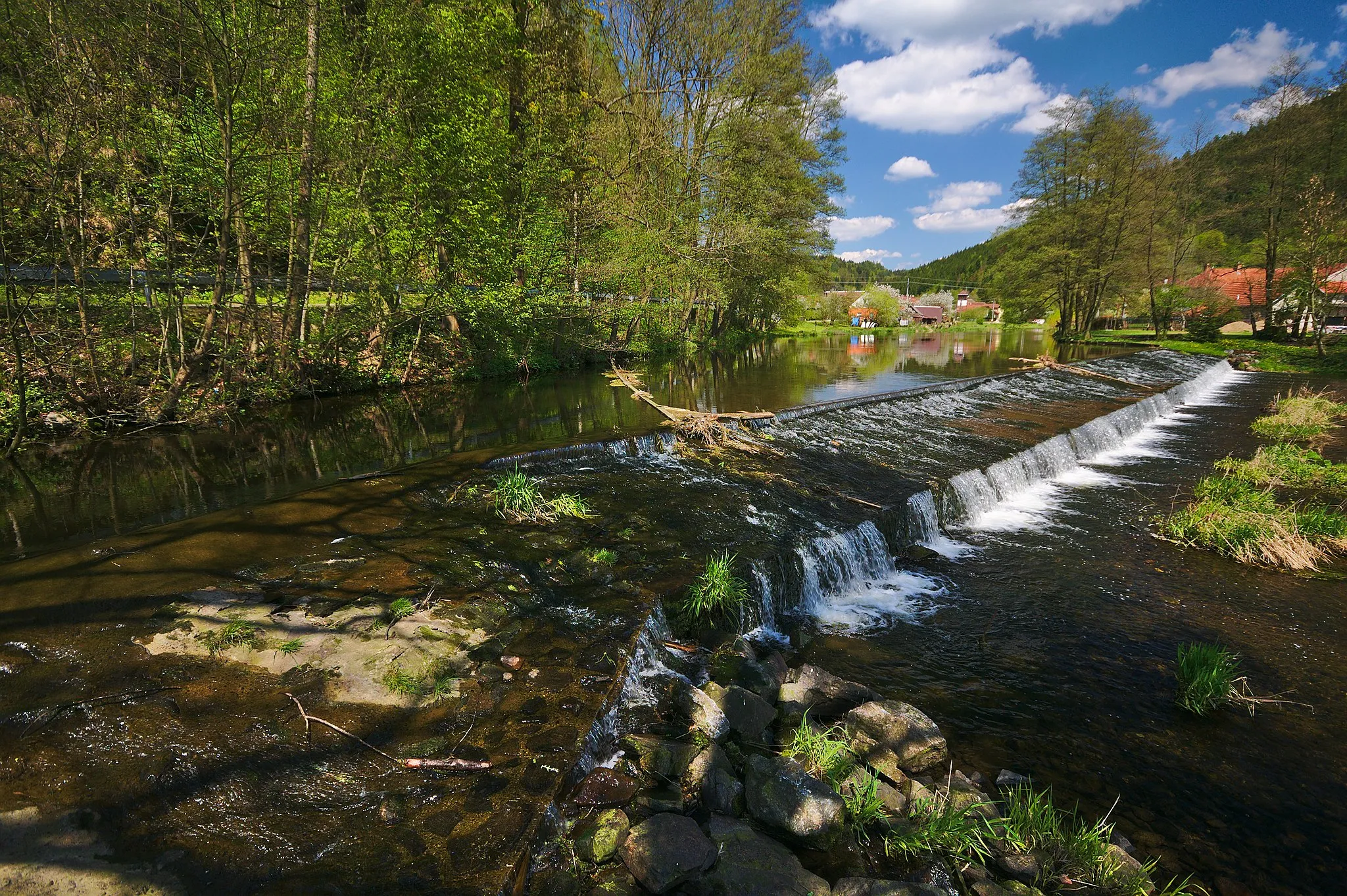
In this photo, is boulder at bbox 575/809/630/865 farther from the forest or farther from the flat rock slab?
the forest

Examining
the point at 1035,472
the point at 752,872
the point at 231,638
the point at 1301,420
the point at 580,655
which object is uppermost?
the point at 1301,420

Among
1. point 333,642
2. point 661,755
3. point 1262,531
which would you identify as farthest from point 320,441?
point 1262,531

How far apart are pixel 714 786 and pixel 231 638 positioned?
3.76 m

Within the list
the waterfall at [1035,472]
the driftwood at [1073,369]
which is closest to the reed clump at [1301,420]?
the waterfall at [1035,472]

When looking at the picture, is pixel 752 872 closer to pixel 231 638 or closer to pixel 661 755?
pixel 661 755

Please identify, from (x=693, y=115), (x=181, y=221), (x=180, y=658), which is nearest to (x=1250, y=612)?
(x=180, y=658)

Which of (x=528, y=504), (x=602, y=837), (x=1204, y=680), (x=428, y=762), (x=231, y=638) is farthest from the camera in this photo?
(x=528, y=504)

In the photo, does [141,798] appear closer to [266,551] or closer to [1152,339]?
[266,551]

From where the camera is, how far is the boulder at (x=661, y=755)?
11.8 ft

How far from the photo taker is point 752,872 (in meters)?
2.94

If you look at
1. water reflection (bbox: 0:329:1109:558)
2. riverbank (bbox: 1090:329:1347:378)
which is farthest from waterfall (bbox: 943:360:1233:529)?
riverbank (bbox: 1090:329:1347:378)

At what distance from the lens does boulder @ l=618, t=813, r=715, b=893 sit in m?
2.81

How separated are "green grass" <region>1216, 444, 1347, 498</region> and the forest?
17430mm

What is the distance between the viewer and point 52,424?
10102 mm
